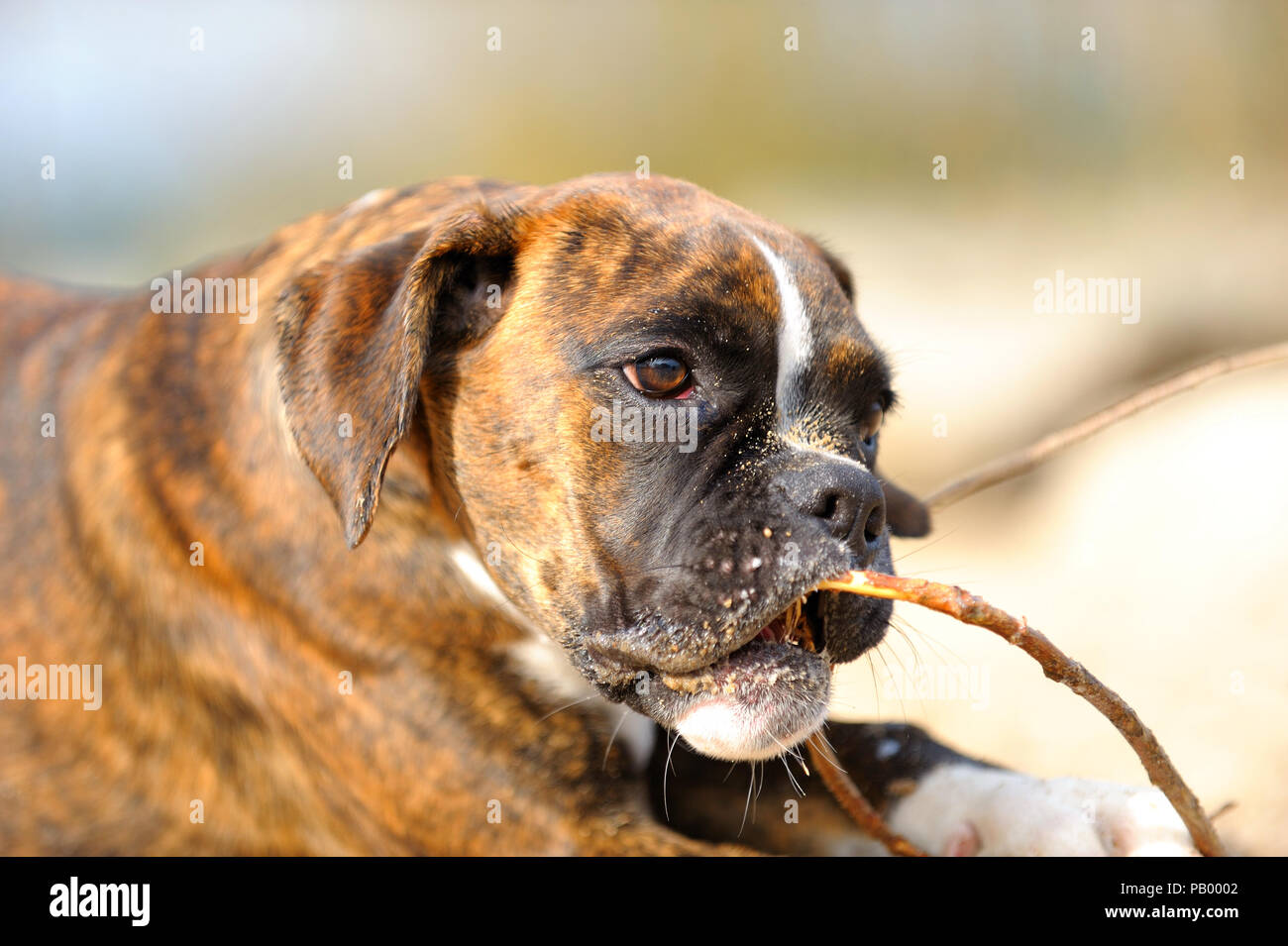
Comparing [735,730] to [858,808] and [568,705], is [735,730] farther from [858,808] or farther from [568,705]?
[858,808]

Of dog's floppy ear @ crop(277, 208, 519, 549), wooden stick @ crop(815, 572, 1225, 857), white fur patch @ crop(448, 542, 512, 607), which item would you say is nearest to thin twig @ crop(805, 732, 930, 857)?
wooden stick @ crop(815, 572, 1225, 857)

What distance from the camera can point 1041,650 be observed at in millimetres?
2064

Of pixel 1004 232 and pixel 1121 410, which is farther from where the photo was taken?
pixel 1004 232

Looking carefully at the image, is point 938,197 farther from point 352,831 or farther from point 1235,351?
point 352,831

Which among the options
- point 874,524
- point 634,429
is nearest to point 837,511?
point 874,524

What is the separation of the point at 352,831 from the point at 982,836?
4.69ft

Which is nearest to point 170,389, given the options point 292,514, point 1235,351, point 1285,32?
point 292,514

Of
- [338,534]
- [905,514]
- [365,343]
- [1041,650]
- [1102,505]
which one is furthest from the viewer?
[1102,505]

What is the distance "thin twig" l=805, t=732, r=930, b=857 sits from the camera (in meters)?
2.63

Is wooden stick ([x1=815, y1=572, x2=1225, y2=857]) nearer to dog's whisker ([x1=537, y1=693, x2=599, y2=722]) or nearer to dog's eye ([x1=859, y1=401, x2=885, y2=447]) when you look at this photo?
dog's eye ([x1=859, y1=401, x2=885, y2=447])

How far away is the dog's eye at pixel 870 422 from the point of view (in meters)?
2.61

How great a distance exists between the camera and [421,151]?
11.5 m

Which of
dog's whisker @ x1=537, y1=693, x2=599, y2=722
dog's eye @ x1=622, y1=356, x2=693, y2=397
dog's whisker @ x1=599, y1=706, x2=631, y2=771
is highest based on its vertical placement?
dog's eye @ x1=622, y1=356, x2=693, y2=397

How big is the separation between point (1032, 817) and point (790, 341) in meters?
1.21
